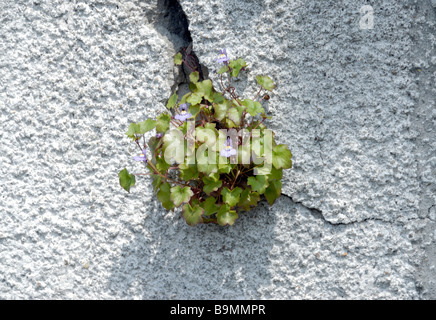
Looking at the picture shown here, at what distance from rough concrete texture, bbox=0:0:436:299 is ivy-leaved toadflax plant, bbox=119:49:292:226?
0.32 ft

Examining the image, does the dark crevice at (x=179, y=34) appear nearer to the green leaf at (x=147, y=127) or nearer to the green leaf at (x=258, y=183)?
the green leaf at (x=147, y=127)

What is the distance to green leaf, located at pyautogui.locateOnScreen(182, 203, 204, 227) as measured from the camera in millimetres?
1316

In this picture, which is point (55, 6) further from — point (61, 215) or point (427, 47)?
point (427, 47)

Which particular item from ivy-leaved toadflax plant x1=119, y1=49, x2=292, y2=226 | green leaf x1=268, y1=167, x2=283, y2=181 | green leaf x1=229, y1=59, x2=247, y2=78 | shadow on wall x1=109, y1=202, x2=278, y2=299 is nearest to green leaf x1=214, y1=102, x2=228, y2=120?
ivy-leaved toadflax plant x1=119, y1=49, x2=292, y2=226

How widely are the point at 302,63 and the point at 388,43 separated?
0.25 meters

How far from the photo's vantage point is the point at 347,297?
4.61 feet

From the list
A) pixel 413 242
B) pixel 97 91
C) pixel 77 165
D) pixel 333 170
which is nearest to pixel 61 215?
pixel 77 165

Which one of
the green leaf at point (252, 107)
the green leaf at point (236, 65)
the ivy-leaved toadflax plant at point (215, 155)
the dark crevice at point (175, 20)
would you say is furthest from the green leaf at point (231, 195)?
the dark crevice at point (175, 20)

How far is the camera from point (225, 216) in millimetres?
1323

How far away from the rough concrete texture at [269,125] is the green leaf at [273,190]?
87 mm

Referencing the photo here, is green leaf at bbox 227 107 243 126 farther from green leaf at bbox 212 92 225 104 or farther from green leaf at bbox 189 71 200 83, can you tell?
green leaf at bbox 189 71 200 83

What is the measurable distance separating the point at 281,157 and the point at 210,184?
21 cm

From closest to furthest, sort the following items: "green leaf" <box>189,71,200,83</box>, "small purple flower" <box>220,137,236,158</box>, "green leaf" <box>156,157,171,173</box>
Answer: "small purple flower" <box>220,137,236,158</box> < "green leaf" <box>156,157,171,173</box> < "green leaf" <box>189,71,200,83</box>

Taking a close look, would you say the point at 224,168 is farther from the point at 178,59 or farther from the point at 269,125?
the point at 178,59
